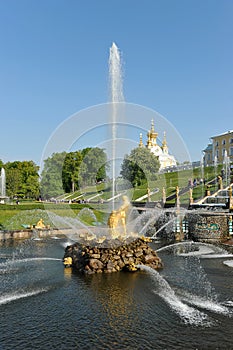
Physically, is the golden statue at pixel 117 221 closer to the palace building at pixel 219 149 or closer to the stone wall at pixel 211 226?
the stone wall at pixel 211 226

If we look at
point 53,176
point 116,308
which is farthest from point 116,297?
point 53,176

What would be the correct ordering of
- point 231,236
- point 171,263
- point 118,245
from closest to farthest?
point 118,245, point 171,263, point 231,236

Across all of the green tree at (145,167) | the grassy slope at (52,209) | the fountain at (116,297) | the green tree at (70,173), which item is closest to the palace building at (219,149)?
the green tree at (145,167)

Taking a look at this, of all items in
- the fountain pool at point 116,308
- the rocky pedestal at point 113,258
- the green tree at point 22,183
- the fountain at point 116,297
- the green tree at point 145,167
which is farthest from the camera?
the green tree at point 22,183

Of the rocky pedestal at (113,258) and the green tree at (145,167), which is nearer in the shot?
the rocky pedestal at (113,258)

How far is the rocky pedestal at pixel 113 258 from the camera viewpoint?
16.8 meters

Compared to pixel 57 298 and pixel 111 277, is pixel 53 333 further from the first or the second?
pixel 111 277

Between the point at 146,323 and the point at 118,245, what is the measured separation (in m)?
7.59

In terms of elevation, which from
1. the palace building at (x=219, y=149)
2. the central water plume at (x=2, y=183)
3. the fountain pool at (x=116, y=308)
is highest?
the palace building at (x=219, y=149)

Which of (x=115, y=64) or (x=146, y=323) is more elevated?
(x=115, y=64)

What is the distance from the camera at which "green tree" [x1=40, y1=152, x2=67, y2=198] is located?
53250 millimetres

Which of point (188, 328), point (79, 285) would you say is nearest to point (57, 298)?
point (79, 285)

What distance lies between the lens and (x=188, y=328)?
10.1 meters

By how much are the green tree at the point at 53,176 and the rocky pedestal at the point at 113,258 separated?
113ft
